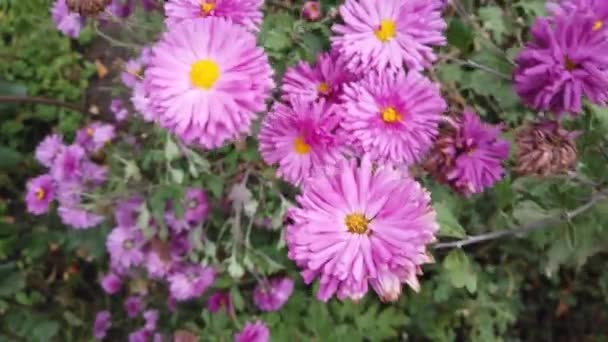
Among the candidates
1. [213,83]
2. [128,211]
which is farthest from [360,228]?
[128,211]

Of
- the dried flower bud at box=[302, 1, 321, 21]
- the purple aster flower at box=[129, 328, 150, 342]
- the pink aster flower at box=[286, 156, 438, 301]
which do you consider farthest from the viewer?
the purple aster flower at box=[129, 328, 150, 342]

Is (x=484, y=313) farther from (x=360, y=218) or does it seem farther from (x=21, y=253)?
Result: (x=21, y=253)

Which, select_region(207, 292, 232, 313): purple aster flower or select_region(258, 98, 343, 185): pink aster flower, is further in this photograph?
select_region(207, 292, 232, 313): purple aster flower

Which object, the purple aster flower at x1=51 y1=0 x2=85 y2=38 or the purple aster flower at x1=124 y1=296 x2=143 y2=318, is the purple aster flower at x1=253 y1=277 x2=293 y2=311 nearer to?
the purple aster flower at x1=124 y1=296 x2=143 y2=318

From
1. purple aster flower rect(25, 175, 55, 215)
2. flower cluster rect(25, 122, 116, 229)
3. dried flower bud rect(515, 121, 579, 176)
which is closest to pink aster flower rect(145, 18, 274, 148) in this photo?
dried flower bud rect(515, 121, 579, 176)

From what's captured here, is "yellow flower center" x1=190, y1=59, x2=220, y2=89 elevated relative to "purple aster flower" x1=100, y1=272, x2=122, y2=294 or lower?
elevated

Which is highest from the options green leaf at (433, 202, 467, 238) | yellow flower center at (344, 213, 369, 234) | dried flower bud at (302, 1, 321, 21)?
dried flower bud at (302, 1, 321, 21)

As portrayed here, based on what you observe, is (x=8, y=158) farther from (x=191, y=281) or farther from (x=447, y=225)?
(x=447, y=225)
